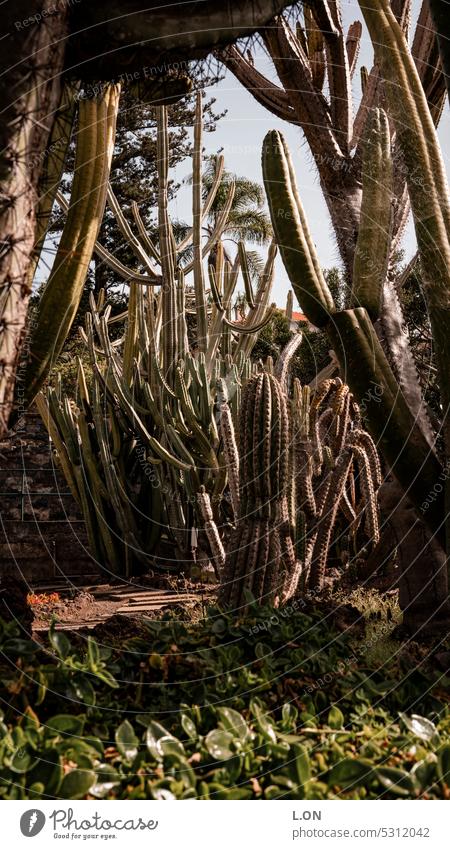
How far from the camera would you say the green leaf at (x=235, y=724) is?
2.06m

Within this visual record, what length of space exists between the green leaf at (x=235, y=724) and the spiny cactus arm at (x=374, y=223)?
2.33 meters

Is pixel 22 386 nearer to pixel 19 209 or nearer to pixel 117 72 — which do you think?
pixel 19 209

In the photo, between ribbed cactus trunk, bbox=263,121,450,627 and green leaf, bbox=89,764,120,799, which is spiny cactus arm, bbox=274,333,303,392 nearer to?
ribbed cactus trunk, bbox=263,121,450,627

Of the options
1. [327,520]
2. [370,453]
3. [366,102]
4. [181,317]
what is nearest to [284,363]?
[370,453]

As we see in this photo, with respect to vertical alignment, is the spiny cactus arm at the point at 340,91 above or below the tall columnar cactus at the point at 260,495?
above

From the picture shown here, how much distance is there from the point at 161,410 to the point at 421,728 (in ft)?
17.1

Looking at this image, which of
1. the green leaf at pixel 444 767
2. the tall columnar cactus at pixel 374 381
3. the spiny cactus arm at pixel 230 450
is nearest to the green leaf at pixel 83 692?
the green leaf at pixel 444 767

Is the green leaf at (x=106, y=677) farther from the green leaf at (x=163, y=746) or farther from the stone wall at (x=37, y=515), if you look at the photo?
the stone wall at (x=37, y=515)

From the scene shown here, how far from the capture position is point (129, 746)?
202 cm

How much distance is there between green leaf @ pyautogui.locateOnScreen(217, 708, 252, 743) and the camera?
2.06 meters

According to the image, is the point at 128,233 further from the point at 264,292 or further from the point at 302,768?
the point at 302,768

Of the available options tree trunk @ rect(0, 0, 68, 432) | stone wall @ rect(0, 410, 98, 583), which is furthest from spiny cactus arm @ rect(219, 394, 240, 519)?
tree trunk @ rect(0, 0, 68, 432)

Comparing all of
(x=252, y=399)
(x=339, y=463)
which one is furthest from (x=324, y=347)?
(x=252, y=399)
